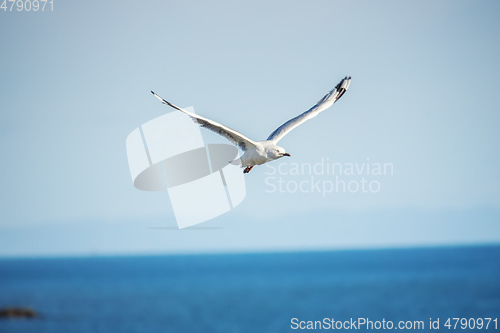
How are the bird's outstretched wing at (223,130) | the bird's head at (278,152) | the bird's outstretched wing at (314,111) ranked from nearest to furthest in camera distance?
1. the bird's outstretched wing at (223,130)
2. the bird's head at (278,152)
3. the bird's outstretched wing at (314,111)

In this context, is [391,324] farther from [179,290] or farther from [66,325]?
[179,290]

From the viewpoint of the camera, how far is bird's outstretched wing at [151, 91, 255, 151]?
33.5ft

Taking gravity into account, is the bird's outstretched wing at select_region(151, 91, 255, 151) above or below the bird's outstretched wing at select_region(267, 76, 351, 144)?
below

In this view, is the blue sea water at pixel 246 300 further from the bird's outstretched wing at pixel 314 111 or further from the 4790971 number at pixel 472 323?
the bird's outstretched wing at pixel 314 111

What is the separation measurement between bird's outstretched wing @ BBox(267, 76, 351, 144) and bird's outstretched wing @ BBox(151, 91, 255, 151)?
0.64 metres

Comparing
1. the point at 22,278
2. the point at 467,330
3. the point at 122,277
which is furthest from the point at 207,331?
the point at 22,278

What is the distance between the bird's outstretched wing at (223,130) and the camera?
10219mm

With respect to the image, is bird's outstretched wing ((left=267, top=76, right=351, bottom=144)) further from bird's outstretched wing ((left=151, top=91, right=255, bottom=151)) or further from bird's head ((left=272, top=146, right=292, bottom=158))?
bird's outstretched wing ((left=151, top=91, right=255, bottom=151))

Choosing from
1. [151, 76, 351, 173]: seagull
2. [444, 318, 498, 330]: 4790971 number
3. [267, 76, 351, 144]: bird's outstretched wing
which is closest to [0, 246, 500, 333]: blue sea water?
[444, 318, 498, 330]: 4790971 number

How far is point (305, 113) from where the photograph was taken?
40.8 feet

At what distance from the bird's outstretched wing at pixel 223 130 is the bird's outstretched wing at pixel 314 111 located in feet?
2.10

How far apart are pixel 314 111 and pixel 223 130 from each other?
234 cm

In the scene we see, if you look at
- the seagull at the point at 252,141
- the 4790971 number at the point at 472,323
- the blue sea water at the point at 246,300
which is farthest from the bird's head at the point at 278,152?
the 4790971 number at the point at 472,323

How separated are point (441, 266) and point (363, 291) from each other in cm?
4433
